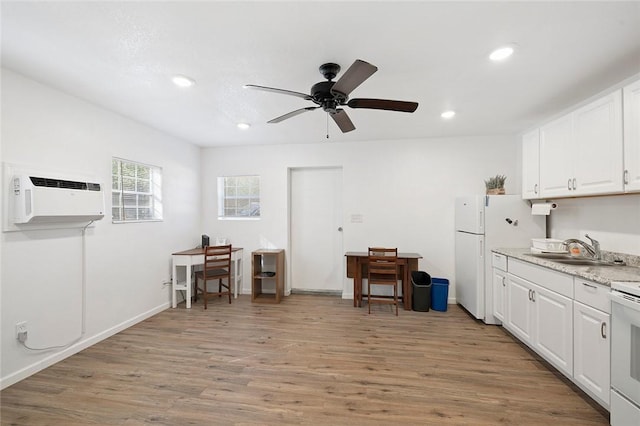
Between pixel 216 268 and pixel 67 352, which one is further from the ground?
pixel 216 268

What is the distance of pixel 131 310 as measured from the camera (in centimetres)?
329

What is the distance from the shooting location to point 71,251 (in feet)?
8.51

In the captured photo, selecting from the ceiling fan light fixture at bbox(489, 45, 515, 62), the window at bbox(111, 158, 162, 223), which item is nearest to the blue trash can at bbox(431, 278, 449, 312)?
the ceiling fan light fixture at bbox(489, 45, 515, 62)

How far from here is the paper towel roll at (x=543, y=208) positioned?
289 centimetres

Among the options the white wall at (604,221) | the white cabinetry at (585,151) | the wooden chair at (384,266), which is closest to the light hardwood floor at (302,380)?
the wooden chair at (384,266)

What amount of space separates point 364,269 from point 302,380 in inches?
86.2

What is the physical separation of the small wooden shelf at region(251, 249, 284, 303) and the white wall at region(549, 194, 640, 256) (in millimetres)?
3671

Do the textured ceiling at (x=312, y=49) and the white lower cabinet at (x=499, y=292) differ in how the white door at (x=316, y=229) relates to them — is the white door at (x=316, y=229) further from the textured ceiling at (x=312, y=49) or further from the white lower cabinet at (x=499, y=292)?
the white lower cabinet at (x=499, y=292)

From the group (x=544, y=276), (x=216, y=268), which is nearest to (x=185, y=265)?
(x=216, y=268)

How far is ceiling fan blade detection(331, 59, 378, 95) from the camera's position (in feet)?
5.07

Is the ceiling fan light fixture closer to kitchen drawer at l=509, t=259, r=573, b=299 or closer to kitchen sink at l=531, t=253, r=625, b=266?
kitchen drawer at l=509, t=259, r=573, b=299

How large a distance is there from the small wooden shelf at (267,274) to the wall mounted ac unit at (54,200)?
2.11 meters

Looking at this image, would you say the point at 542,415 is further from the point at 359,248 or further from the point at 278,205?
the point at 278,205

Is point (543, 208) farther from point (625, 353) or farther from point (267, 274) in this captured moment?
point (267, 274)
